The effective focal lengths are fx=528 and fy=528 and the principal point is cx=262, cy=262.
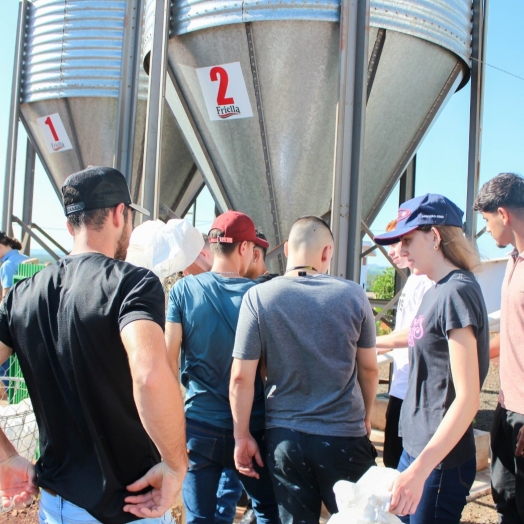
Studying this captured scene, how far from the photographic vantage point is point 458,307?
5.52ft

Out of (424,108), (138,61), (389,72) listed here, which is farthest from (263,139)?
(138,61)

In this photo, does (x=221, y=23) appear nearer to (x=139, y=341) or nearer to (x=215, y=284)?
(x=215, y=284)

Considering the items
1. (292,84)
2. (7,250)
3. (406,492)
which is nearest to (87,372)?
(406,492)

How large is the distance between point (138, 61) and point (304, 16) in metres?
2.28

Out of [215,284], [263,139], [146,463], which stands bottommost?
[146,463]

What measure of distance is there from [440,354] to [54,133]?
235 inches

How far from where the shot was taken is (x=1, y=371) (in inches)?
179

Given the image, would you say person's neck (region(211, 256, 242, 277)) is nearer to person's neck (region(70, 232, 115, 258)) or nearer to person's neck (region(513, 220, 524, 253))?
person's neck (region(70, 232, 115, 258))

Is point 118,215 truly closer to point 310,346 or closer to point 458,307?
point 310,346

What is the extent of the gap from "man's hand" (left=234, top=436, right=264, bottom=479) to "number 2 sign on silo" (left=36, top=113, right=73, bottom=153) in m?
5.43

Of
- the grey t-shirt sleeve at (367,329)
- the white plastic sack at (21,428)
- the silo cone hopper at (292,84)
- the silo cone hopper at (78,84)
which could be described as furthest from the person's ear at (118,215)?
the silo cone hopper at (78,84)

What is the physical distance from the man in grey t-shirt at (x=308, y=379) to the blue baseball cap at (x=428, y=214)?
0.29m

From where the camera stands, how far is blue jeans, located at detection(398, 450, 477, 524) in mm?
1680

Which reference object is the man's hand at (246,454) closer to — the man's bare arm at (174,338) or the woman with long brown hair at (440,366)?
the man's bare arm at (174,338)
